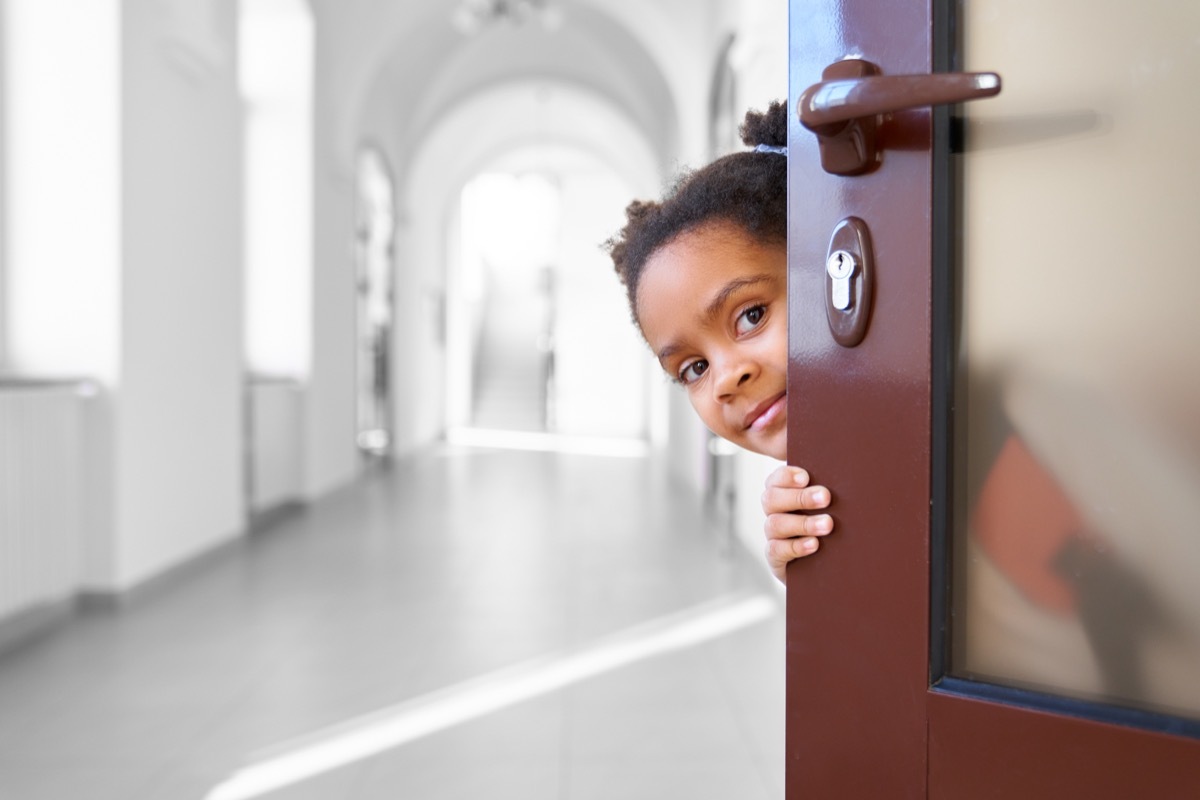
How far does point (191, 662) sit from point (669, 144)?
757cm

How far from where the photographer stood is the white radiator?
346 centimetres

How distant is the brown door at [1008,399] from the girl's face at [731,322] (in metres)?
0.17

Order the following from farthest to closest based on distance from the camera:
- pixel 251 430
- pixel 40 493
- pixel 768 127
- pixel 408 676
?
pixel 251 430, pixel 40 493, pixel 408 676, pixel 768 127

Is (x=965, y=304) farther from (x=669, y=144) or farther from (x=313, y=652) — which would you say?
(x=669, y=144)

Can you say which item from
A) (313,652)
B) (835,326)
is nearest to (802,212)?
(835,326)

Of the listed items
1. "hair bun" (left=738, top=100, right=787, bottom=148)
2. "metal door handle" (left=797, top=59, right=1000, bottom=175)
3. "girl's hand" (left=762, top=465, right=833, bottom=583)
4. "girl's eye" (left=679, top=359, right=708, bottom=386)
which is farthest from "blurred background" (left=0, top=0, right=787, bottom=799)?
"metal door handle" (left=797, top=59, right=1000, bottom=175)

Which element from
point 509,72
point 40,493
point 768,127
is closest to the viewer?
point 768,127

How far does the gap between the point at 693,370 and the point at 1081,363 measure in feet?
1.60

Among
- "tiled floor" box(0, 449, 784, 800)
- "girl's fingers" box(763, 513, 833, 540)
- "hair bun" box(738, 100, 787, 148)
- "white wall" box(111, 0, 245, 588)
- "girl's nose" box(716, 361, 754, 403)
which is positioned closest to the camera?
"girl's fingers" box(763, 513, 833, 540)

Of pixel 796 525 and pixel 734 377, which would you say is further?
pixel 734 377

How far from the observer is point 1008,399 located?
2.67 feet

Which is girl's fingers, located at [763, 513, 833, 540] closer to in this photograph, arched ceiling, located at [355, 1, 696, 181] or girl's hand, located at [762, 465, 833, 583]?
girl's hand, located at [762, 465, 833, 583]

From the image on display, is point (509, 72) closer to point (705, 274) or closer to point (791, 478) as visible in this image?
point (705, 274)

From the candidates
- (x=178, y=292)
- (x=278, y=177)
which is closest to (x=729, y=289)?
(x=178, y=292)
